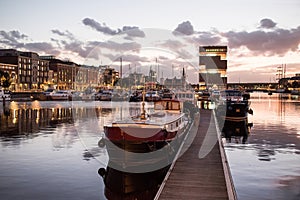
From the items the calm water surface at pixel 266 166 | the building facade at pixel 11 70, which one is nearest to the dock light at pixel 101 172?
the calm water surface at pixel 266 166

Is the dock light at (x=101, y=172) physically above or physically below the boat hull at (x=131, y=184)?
above

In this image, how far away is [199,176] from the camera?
17250 millimetres

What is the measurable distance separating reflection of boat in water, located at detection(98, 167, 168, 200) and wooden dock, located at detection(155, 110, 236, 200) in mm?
1576

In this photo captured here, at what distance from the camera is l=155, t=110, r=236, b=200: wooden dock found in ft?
47.5

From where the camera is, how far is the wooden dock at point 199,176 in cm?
1448

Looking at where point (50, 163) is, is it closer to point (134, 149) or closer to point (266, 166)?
point (134, 149)

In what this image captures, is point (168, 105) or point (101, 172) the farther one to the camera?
point (168, 105)

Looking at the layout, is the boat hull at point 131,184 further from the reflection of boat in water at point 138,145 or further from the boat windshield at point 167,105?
the boat windshield at point 167,105

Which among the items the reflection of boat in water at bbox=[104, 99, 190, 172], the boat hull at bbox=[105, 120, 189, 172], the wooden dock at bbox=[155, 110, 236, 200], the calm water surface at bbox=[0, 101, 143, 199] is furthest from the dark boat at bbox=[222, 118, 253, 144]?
the boat hull at bbox=[105, 120, 189, 172]

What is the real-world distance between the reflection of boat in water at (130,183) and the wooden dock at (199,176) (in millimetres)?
1576

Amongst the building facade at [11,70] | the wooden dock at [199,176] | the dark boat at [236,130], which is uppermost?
the building facade at [11,70]

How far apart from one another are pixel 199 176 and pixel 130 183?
3.95 metres

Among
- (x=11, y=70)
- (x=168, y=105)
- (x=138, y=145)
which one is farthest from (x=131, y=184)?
(x=11, y=70)

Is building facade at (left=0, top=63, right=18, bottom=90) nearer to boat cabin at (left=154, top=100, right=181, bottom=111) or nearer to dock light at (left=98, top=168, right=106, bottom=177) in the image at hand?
boat cabin at (left=154, top=100, right=181, bottom=111)
